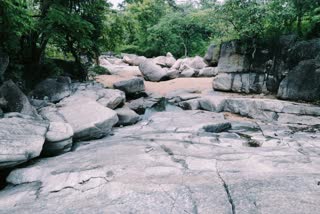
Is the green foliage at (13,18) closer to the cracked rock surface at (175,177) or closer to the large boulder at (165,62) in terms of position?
the cracked rock surface at (175,177)

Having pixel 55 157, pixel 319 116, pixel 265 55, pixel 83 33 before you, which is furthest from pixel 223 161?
pixel 83 33

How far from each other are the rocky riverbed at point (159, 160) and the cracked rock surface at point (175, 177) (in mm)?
13

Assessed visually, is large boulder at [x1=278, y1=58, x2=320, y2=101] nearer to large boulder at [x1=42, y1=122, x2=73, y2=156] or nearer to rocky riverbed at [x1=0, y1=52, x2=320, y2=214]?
rocky riverbed at [x1=0, y1=52, x2=320, y2=214]

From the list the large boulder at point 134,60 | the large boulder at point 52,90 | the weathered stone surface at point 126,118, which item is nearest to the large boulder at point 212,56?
the large boulder at point 134,60

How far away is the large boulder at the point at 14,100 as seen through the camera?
23.0 ft

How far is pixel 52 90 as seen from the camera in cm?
969

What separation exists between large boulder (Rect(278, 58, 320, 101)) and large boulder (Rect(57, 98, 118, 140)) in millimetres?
5710

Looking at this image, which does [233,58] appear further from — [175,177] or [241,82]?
[175,177]

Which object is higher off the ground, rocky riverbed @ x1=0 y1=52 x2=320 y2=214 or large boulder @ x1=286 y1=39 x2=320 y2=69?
large boulder @ x1=286 y1=39 x2=320 y2=69

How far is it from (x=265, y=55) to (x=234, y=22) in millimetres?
1806

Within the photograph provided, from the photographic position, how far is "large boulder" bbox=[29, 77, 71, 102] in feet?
31.1

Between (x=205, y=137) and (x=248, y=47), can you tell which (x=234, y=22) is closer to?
Result: (x=248, y=47)

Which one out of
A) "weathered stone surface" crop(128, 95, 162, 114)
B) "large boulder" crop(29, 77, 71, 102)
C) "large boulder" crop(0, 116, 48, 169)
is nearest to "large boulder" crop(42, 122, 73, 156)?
"large boulder" crop(0, 116, 48, 169)

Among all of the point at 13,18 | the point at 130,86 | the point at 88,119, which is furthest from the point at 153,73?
the point at 13,18
